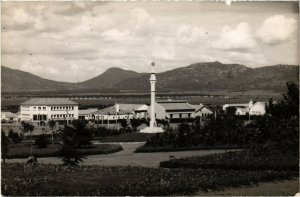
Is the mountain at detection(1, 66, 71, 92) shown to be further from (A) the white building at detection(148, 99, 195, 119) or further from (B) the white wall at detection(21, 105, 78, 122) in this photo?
(A) the white building at detection(148, 99, 195, 119)

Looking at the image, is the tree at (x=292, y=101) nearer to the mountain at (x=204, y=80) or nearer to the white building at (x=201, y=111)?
the white building at (x=201, y=111)

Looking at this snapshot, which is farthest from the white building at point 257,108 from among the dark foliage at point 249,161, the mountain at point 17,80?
the dark foliage at point 249,161

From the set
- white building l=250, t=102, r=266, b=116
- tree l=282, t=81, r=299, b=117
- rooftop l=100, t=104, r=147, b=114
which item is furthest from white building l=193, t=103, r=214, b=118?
tree l=282, t=81, r=299, b=117

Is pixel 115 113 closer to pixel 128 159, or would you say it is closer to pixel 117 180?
pixel 128 159

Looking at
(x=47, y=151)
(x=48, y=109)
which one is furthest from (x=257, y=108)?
(x=47, y=151)

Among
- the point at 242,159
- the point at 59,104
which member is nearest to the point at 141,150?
the point at 242,159

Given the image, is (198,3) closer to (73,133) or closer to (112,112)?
(73,133)
